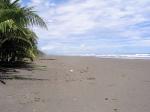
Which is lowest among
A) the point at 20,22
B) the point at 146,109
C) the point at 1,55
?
the point at 146,109

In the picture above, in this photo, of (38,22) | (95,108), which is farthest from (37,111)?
(38,22)

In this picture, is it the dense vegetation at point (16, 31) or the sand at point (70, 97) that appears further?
the dense vegetation at point (16, 31)

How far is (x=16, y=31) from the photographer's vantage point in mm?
12320

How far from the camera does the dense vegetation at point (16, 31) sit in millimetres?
12033

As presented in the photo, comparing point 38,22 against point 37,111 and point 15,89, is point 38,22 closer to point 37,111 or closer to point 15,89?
point 15,89

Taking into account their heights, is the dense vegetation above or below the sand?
above

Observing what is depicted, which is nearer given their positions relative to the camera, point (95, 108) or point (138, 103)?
point (95, 108)

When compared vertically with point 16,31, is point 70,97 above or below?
below

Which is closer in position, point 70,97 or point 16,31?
point 70,97

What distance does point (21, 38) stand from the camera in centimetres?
1242

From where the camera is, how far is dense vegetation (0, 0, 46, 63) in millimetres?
12033

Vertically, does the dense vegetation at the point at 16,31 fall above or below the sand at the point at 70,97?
above

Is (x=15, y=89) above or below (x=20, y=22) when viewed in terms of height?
below

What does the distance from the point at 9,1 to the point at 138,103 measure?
9.49 meters
